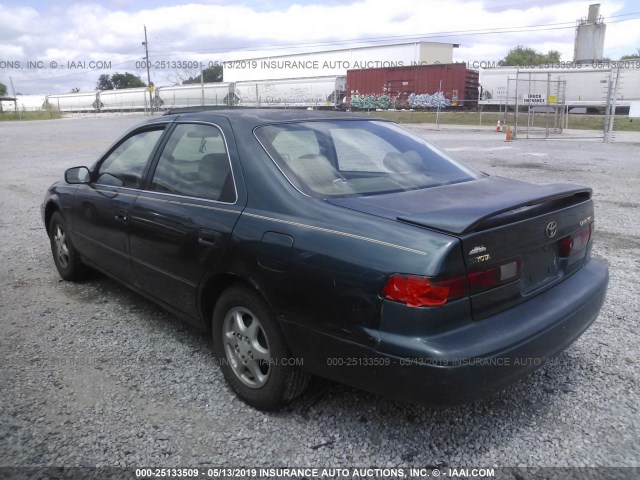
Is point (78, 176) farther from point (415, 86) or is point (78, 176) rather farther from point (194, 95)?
point (194, 95)

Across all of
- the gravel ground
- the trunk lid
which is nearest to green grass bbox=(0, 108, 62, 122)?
the gravel ground

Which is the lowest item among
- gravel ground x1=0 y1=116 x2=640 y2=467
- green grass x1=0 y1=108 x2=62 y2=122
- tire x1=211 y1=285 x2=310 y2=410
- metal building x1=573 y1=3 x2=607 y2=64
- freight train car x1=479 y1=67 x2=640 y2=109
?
gravel ground x1=0 y1=116 x2=640 y2=467

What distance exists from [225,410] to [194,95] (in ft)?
158

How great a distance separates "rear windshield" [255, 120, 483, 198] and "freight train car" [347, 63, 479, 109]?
35037mm

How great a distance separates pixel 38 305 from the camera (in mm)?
4465

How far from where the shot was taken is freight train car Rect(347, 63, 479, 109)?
38.4 m

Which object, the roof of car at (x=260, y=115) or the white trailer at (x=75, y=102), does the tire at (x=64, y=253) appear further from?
the white trailer at (x=75, y=102)

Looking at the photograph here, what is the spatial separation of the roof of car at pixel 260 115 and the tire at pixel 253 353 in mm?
1048

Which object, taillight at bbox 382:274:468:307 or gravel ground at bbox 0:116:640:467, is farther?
gravel ground at bbox 0:116:640:467

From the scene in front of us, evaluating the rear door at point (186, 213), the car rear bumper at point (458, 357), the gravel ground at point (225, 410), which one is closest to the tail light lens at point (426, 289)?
the car rear bumper at point (458, 357)

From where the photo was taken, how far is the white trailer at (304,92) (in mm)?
41781

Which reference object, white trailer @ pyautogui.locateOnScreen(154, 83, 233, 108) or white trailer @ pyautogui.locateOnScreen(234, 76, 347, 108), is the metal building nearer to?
white trailer @ pyautogui.locateOnScreen(234, 76, 347, 108)

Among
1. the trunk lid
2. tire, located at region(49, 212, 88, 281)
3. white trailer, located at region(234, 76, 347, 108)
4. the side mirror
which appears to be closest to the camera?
the trunk lid

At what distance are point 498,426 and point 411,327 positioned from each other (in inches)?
37.7
